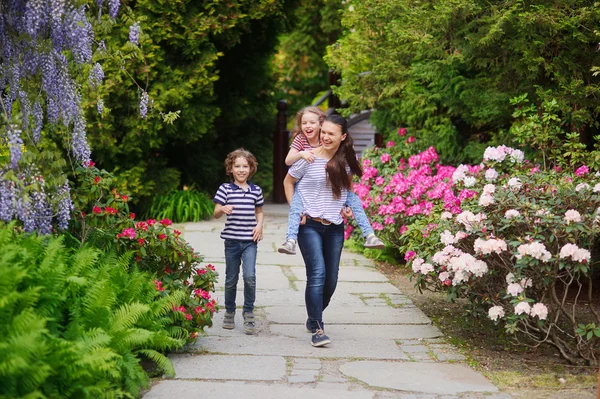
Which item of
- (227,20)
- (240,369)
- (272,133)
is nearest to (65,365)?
(240,369)

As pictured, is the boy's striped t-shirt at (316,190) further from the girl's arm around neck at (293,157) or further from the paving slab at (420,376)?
the paving slab at (420,376)

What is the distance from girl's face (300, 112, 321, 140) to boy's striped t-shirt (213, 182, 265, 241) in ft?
1.77

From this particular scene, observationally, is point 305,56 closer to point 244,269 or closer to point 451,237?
point 244,269

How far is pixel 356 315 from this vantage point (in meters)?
6.36

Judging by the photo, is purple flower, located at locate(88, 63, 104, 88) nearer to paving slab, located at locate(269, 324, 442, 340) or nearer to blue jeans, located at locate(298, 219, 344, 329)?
blue jeans, located at locate(298, 219, 344, 329)

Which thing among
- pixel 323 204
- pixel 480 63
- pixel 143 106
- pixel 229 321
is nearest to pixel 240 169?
pixel 323 204

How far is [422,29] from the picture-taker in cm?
798

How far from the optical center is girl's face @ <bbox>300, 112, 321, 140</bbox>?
5.62 meters

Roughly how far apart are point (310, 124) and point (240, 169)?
2.03 ft

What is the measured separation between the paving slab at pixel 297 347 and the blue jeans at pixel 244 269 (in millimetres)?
297

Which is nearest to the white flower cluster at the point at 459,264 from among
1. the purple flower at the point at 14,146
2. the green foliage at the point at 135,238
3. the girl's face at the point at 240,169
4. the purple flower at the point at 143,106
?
the girl's face at the point at 240,169

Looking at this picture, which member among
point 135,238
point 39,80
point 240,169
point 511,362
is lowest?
point 511,362

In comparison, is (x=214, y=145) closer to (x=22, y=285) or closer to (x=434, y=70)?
(x=434, y=70)

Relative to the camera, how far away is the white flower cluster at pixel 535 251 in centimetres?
475
